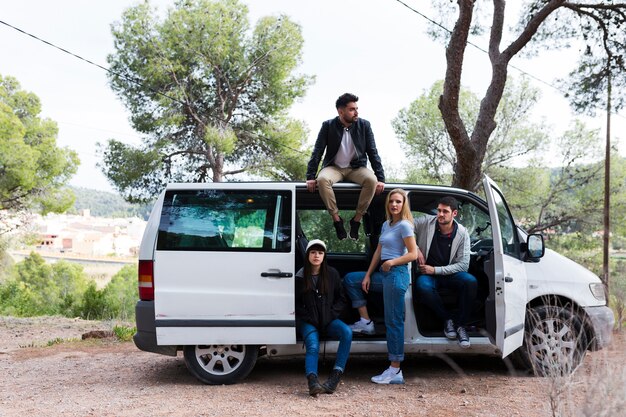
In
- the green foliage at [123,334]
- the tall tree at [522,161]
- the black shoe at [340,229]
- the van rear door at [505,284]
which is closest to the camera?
the van rear door at [505,284]

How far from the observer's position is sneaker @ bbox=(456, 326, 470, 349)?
20.3ft

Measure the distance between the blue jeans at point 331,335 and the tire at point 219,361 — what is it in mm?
559

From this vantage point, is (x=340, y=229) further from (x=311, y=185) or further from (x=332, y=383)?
(x=332, y=383)

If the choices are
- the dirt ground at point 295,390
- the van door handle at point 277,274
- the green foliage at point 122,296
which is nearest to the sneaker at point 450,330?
the dirt ground at point 295,390

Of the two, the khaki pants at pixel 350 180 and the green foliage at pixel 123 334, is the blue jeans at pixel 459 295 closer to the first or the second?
the khaki pants at pixel 350 180

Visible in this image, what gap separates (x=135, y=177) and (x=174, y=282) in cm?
2038

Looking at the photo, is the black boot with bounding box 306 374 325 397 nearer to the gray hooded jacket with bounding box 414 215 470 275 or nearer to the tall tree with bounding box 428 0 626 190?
the gray hooded jacket with bounding box 414 215 470 275

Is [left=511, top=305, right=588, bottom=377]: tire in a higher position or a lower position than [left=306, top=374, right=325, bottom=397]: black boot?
higher

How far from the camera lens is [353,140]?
6.79 m

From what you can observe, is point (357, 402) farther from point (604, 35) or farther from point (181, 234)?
point (604, 35)

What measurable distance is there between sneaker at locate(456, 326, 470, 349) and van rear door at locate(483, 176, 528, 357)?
12.1 inches

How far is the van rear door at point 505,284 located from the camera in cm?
580

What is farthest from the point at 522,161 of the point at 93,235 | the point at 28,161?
the point at 93,235

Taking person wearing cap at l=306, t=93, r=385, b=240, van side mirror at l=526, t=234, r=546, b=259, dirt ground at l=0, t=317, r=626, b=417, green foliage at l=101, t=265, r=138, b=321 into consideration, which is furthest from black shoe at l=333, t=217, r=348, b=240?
green foliage at l=101, t=265, r=138, b=321
